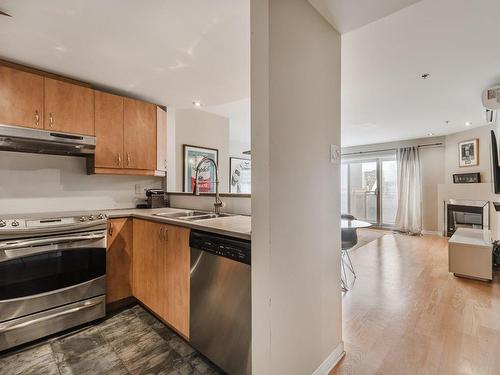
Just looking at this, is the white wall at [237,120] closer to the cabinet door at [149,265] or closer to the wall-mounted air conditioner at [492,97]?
the cabinet door at [149,265]

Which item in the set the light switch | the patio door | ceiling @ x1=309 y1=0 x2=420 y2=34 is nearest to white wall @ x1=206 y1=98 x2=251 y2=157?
ceiling @ x1=309 y1=0 x2=420 y2=34

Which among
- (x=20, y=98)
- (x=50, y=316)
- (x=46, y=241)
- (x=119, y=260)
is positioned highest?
(x=20, y=98)

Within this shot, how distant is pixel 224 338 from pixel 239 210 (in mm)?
1041

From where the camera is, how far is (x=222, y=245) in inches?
55.9

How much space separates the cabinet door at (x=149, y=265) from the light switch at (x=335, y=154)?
1.38 m

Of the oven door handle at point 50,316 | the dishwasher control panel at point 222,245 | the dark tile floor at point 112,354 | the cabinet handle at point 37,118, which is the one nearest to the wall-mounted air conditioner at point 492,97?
the dishwasher control panel at point 222,245

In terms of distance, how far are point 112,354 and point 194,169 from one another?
8.13 feet

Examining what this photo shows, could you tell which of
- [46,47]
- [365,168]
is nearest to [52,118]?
[46,47]

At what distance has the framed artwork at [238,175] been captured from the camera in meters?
5.82

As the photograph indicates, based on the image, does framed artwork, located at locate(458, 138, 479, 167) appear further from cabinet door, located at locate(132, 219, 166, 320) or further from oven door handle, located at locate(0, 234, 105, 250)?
oven door handle, located at locate(0, 234, 105, 250)

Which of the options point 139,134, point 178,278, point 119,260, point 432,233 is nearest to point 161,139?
point 139,134

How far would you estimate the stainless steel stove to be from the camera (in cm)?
172

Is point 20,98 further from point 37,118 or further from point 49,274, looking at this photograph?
point 49,274

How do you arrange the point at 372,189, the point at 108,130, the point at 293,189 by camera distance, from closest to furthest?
the point at 293,189 < the point at 108,130 < the point at 372,189
